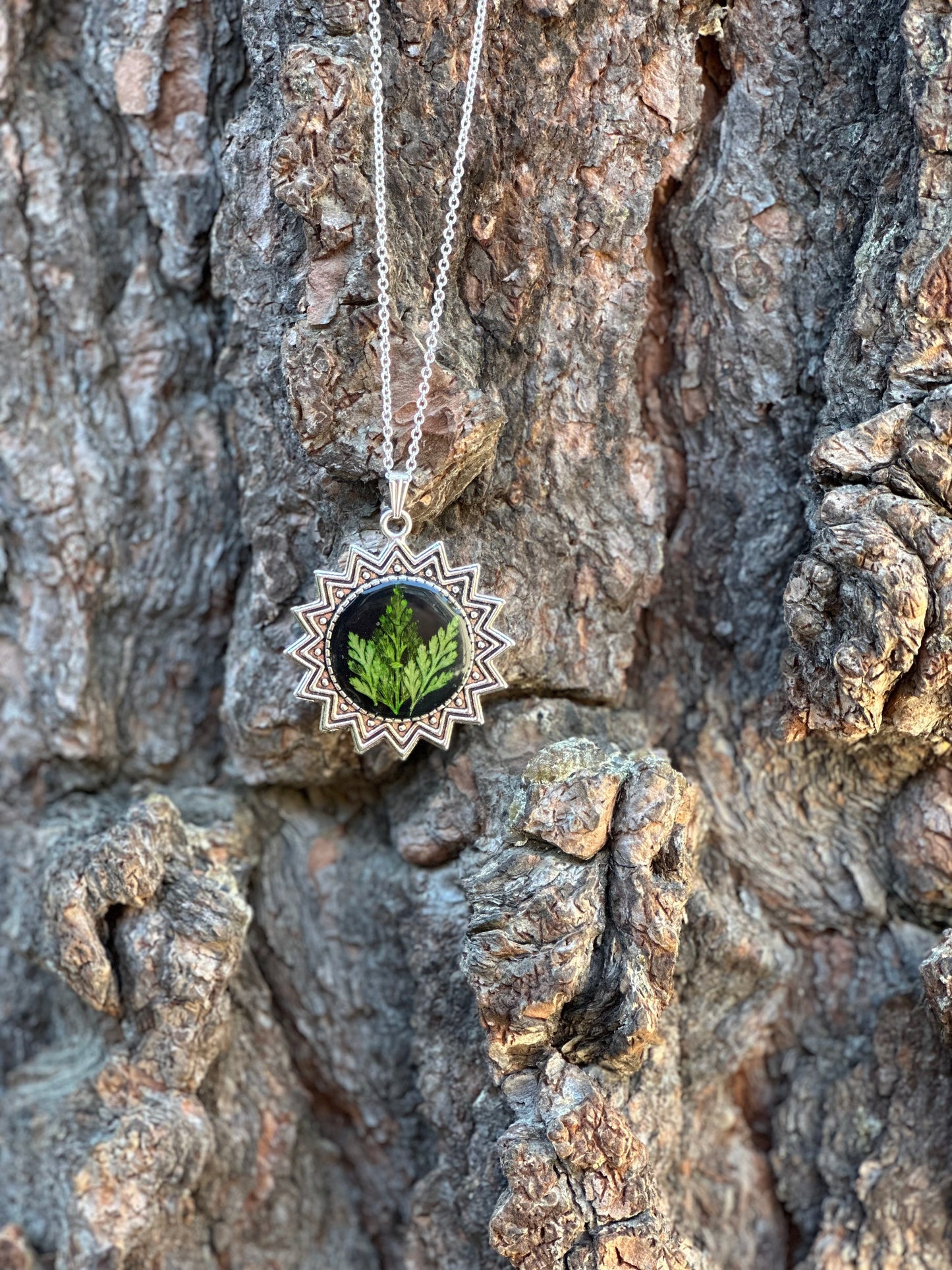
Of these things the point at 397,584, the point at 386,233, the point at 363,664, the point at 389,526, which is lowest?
the point at 363,664

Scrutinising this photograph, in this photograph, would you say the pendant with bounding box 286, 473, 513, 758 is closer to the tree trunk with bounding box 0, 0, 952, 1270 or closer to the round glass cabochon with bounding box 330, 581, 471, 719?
the round glass cabochon with bounding box 330, 581, 471, 719

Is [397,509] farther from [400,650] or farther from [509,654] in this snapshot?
[509,654]

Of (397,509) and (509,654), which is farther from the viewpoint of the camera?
(509,654)

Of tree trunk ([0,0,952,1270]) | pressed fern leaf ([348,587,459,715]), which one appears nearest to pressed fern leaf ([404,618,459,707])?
pressed fern leaf ([348,587,459,715])

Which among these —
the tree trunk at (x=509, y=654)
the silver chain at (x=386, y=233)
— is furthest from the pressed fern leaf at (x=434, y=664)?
the silver chain at (x=386, y=233)

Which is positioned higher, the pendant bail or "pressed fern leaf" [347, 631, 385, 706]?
the pendant bail

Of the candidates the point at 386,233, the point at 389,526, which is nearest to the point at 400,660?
the point at 389,526

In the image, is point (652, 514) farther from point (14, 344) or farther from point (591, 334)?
point (14, 344)
